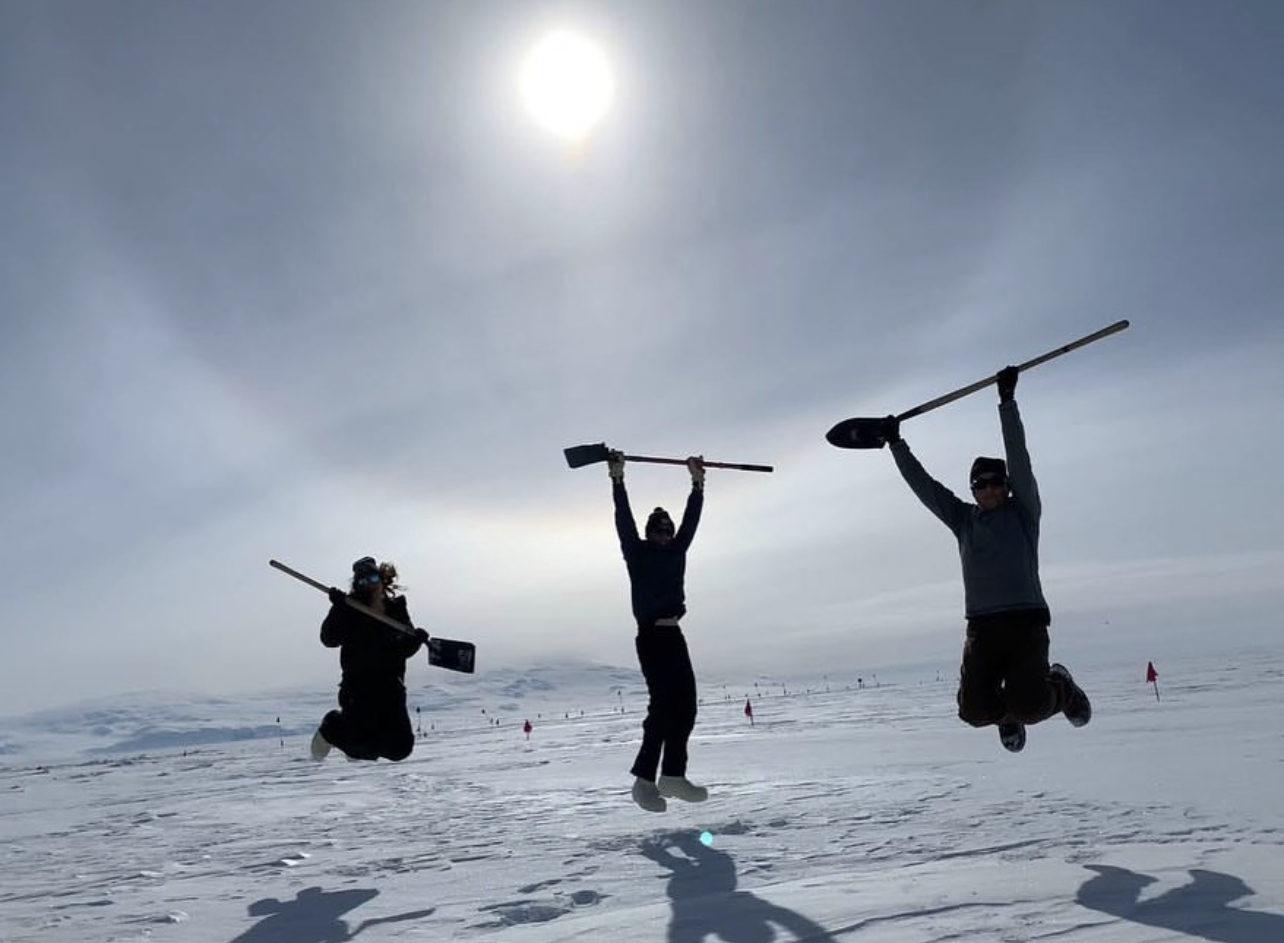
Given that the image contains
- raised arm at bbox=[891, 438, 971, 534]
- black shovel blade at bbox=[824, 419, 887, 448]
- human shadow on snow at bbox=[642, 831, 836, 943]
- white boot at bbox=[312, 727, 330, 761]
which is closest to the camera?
human shadow on snow at bbox=[642, 831, 836, 943]

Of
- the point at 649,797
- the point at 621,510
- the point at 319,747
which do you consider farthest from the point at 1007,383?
the point at 319,747

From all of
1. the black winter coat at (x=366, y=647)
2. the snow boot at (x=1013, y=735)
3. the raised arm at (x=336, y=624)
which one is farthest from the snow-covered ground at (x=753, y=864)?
the raised arm at (x=336, y=624)

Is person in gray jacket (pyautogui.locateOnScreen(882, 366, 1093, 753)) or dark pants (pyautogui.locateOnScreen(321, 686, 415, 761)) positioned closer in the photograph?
person in gray jacket (pyautogui.locateOnScreen(882, 366, 1093, 753))

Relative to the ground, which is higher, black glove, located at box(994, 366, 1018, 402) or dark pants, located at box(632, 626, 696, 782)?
black glove, located at box(994, 366, 1018, 402)

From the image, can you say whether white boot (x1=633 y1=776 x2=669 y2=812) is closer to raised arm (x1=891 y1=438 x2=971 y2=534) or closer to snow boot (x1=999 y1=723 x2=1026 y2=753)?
snow boot (x1=999 y1=723 x2=1026 y2=753)

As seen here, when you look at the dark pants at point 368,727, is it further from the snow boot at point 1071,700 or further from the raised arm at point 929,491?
the snow boot at point 1071,700

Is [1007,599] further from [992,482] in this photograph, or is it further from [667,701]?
[667,701]

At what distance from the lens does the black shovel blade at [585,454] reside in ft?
23.8

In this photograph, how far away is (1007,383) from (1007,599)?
132 centimetres

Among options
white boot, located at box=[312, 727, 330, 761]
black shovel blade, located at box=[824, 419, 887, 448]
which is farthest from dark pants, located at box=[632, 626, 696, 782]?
white boot, located at box=[312, 727, 330, 761]

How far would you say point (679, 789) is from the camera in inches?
265

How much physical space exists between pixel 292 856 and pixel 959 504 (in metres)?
5.35

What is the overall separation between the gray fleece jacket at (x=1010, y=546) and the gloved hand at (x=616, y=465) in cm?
260

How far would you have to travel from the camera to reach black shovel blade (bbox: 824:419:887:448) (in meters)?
6.47
